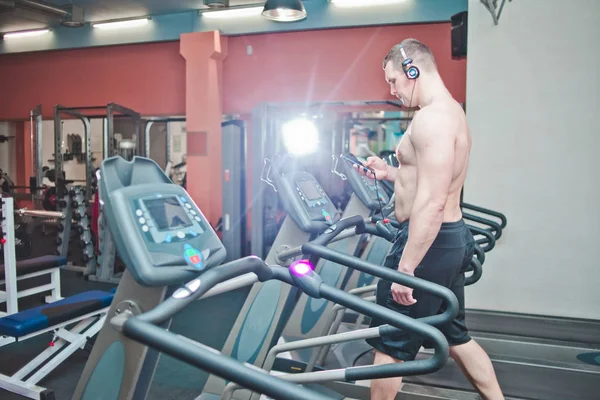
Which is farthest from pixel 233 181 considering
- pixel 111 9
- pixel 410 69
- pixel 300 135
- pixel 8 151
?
pixel 8 151

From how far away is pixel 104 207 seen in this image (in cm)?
120

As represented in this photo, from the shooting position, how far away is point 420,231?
1.73m

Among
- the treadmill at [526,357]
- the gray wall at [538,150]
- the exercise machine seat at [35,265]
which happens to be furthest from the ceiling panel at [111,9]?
the treadmill at [526,357]

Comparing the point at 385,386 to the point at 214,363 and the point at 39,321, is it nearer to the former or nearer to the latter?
the point at 214,363

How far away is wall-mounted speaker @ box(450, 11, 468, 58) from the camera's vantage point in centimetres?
402

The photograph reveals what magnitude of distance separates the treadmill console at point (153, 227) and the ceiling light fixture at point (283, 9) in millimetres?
3777

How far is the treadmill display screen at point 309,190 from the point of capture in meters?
2.26

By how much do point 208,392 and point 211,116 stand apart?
4893 millimetres

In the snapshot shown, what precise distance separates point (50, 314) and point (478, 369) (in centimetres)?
215

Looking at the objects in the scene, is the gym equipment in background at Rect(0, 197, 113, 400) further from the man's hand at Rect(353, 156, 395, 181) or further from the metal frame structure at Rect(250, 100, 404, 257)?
the metal frame structure at Rect(250, 100, 404, 257)

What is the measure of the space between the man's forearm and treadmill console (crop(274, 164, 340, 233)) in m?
0.50

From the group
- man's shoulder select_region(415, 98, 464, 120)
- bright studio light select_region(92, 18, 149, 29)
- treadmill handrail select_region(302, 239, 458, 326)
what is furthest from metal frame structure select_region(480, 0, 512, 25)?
bright studio light select_region(92, 18, 149, 29)

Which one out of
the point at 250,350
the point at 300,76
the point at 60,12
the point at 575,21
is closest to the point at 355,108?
the point at 300,76

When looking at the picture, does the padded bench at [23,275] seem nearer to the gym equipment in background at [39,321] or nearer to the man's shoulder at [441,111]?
the gym equipment in background at [39,321]
